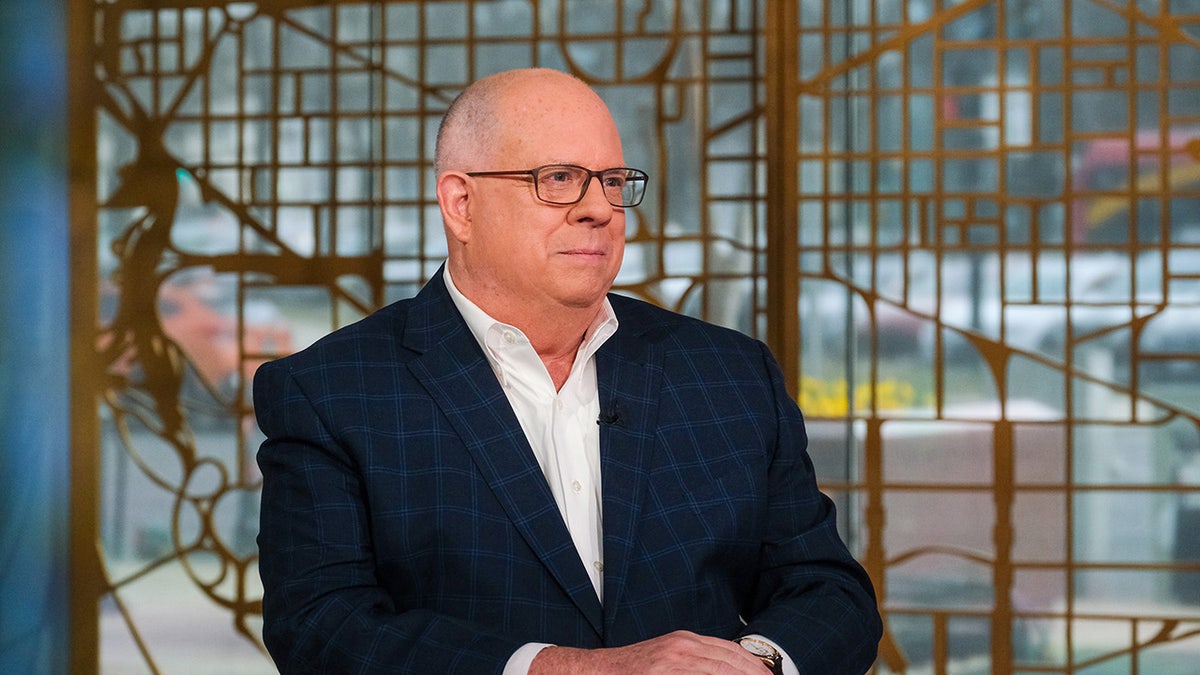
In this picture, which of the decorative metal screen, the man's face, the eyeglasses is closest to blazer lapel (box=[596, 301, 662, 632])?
the man's face

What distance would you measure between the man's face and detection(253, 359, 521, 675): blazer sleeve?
295 mm

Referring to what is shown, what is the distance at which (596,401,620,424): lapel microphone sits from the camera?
5.23 feet

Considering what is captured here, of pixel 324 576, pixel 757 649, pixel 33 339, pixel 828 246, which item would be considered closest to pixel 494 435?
pixel 324 576

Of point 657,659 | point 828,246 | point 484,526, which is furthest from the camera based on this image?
point 828,246

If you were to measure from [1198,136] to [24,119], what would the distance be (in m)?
2.42

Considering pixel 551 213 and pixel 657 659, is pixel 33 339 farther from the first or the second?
pixel 657 659

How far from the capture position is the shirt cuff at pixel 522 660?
1373mm

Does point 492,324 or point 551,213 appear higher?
point 551,213

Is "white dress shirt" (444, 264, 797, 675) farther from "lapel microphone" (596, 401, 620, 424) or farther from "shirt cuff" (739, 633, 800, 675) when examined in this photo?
"shirt cuff" (739, 633, 800, 675)

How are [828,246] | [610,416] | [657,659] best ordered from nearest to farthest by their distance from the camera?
[657,659]
[610,416]
[828,246]

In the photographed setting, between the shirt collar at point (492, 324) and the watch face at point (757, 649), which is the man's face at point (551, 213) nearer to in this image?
the shirt collar at point (492, 324)

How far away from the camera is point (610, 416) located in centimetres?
160

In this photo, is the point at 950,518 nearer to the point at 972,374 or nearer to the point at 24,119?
the point at 972,374

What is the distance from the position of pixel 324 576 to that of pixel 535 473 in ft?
0.85
